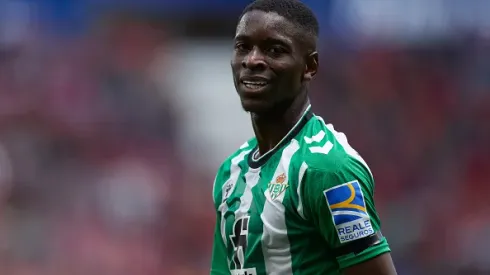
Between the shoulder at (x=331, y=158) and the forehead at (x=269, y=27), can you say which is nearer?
the shoulder at (x=331, y=158)

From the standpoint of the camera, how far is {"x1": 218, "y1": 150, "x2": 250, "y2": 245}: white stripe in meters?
3.39

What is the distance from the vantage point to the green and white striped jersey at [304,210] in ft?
9.52

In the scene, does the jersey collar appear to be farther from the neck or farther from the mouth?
the mouth

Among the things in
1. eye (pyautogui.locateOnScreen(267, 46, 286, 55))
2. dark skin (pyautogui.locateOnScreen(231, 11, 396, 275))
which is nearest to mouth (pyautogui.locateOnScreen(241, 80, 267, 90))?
dark skin (pyautogui.locateOnScreen(231, 11, 396, 275))

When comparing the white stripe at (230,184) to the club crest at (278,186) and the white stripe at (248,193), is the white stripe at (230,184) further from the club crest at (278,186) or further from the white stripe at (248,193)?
the club crest at (278,186)

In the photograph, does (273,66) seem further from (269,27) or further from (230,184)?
(230,184)

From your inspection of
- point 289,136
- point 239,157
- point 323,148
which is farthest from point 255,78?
point 239,157

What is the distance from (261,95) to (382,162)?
627cm

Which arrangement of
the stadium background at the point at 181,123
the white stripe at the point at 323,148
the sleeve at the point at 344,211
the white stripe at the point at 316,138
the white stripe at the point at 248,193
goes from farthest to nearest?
the stadium background at the point at 181,123, the white stripe at the point at 248,193, the white stripe at the point at 316,138, the white stripe at the point at 323,148, the sleeve at the point at 344,211

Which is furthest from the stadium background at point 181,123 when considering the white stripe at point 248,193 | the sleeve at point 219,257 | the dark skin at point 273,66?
the dark skin at point 273,66

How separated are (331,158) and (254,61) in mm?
466

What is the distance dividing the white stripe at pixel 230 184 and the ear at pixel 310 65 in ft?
1.48

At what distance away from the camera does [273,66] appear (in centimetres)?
313

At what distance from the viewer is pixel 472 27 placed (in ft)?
30.6
